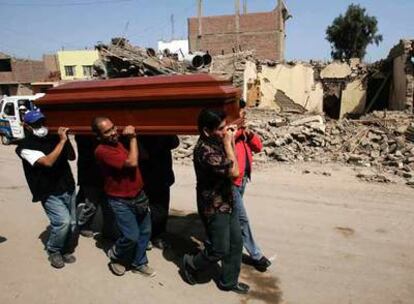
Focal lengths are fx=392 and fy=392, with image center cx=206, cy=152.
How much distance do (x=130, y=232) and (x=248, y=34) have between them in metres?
26.9

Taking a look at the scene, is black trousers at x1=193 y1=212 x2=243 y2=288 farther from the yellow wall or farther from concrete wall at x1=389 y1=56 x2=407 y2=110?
the yellow wall

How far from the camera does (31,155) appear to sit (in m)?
3.66

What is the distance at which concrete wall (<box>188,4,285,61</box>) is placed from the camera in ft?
92.5

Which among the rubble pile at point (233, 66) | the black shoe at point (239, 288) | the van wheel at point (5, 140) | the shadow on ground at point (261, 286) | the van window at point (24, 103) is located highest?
the rubble pile at point (233, 66)

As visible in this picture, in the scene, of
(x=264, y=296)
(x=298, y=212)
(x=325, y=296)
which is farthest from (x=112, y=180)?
(x=298, y=212)

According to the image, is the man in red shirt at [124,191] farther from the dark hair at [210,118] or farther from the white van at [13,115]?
the white van at [13,115]

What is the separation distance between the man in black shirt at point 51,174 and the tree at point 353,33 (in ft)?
124

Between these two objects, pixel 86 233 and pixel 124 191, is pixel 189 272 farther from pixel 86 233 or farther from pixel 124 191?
pixel 86 233

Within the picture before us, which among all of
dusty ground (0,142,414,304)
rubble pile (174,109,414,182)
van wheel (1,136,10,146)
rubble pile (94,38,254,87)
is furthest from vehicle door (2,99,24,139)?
dusty ground (0,142,414,304)

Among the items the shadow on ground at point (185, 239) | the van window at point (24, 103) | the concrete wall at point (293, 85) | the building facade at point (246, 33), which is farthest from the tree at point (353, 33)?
the shadow on ground at point (185, 239)

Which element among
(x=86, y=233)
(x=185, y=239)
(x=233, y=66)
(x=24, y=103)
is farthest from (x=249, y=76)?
(x=86, y=233)

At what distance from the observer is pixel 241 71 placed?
54.4 feet

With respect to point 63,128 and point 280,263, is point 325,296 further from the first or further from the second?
point 63,128

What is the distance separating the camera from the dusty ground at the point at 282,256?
351cm
